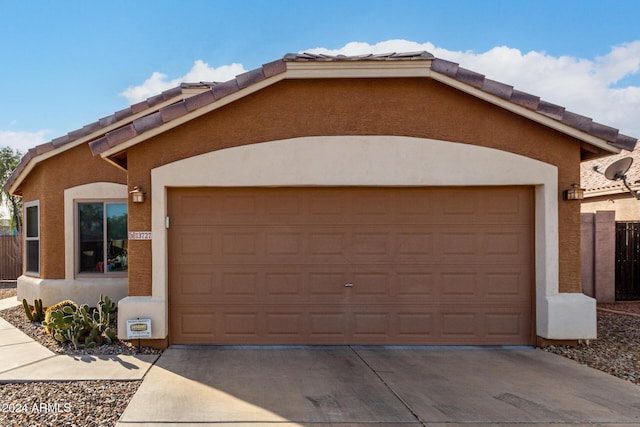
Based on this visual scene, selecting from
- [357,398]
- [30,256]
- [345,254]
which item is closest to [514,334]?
[345,254]

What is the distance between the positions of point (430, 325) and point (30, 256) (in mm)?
9942

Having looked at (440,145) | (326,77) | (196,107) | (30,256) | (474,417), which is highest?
(326,77)

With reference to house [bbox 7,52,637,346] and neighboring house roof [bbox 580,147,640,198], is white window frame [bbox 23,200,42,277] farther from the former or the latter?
neighboring house roof [bbox 580,147,640,198]

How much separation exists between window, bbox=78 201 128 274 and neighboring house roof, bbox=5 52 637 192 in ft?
11.0

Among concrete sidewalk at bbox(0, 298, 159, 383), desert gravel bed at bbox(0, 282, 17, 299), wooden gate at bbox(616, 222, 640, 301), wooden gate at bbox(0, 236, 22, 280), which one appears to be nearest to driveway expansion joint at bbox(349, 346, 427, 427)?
concrete sidewalk at bbox(0, 298, 159, 383)

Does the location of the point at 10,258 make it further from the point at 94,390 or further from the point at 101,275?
the point at 94,390

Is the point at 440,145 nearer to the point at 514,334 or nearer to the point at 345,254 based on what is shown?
the point at 345,254

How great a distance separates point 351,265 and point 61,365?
4545 millimetres

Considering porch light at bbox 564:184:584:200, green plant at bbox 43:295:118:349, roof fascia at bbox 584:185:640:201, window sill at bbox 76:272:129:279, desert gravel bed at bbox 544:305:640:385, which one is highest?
roof fascia at bbox 584:185:640:201

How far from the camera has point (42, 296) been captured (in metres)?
10.4

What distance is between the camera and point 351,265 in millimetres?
7688

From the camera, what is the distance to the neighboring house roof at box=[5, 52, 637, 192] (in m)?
7.23

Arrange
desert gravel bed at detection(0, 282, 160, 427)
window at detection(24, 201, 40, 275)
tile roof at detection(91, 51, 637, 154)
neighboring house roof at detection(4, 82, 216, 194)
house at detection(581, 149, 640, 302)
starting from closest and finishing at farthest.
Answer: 1. desert gravel bed at detection(0, 282, 160, 427)
2. tile roof at detection(91, 51, 637, 154)
3. neighboring house roof at detection(4, 82, 216, 194)
4. window at detection(24, 201, 40, 275)
5. house at detection(581, 149, 640, 302)

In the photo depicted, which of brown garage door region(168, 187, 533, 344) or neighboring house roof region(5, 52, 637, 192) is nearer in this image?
neighboring house roof region(5, 52, 637, 192)
